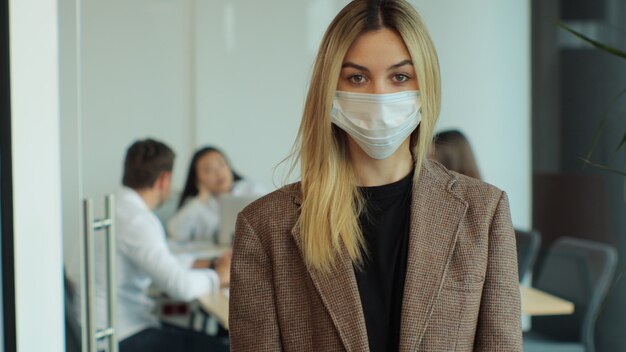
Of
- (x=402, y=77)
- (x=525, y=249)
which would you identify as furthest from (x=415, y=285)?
(x=525, y=249)

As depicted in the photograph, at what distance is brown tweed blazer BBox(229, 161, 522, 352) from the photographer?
138 centimetres

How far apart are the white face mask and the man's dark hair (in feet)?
7.63

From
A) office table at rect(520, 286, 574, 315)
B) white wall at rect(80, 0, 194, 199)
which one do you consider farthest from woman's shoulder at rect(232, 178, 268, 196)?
office table at rect(520, 286, 574, 315)

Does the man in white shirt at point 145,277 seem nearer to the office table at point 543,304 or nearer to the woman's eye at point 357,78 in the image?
the office table at point 543,304

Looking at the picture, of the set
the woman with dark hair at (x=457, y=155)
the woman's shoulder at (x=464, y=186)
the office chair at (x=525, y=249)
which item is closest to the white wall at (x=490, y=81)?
the office chair at (x=525, y=249)

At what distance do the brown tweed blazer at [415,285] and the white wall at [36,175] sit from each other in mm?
689

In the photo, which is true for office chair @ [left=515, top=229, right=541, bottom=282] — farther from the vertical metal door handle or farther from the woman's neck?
the woman's neck

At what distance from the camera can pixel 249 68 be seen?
592 centimetres

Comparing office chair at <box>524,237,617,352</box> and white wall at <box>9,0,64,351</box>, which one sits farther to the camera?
office chair at <box>524,237,617,352</box>

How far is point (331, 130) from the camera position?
57.6 inches

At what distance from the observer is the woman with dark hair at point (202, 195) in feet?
17.7

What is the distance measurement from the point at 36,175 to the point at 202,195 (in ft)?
11.4

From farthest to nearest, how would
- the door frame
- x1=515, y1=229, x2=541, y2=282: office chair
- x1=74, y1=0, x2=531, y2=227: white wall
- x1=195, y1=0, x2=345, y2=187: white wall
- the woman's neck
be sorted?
x1=195, y1=0, x2=345, y2=187: white wall → x1=74, y1=0, x2=531, y2=227: white wall → x1=515, y1=229, x2=541, y2=282: office chair → the door frame → the woman's neck

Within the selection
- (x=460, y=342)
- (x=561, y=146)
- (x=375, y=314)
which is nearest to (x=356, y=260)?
(x=375, y=314)
